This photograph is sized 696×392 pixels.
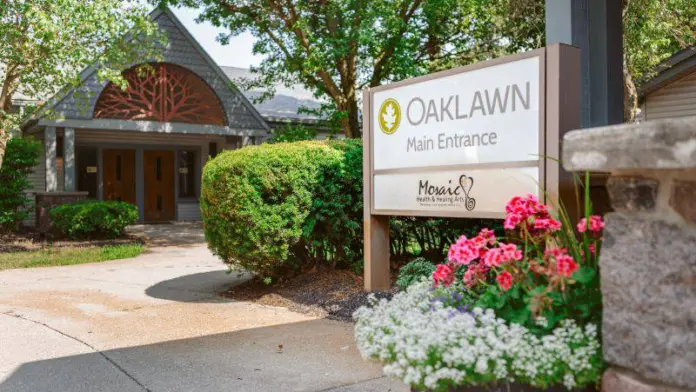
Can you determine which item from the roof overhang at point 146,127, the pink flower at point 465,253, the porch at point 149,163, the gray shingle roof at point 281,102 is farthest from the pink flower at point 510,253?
the gray shingle roof at point 281,102

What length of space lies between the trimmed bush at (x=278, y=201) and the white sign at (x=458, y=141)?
78 centimetres

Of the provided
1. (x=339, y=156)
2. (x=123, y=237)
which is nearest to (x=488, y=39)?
(x=123, y=237)

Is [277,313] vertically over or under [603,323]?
under

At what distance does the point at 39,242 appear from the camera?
13.9 meters

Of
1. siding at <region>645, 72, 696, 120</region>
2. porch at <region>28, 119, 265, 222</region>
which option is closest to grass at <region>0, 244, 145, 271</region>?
porch at <region>28, 119, 265, 222</region>

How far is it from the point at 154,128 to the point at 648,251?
1674 centimetres

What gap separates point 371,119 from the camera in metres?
6.09

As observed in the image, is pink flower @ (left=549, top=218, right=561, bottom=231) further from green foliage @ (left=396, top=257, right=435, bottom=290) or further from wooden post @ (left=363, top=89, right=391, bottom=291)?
wooden post @ (left=363, top=89, right=391, bottom=291)

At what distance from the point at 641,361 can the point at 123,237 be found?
555 inches

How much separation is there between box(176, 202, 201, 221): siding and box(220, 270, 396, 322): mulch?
1392 cm

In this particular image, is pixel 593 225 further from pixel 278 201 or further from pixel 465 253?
pixel 278 201

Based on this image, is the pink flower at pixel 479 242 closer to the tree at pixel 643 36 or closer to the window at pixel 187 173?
the tree at pixel 643 36

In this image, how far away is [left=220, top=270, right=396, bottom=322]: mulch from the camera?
6020 mm

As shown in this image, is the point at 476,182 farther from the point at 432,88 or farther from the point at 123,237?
the point at 123,237
